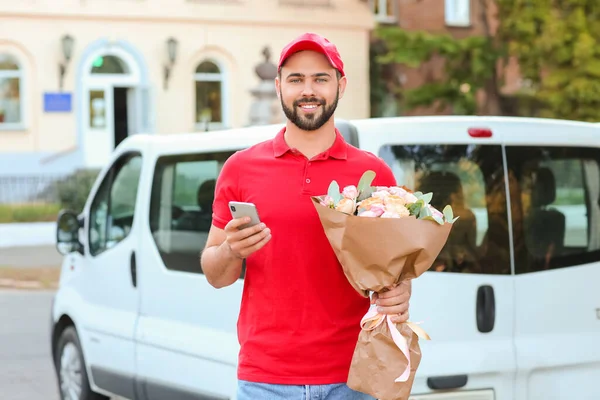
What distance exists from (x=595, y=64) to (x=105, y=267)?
22694 millimetres

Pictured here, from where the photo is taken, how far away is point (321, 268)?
3564 millimetres

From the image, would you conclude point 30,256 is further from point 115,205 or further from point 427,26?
point 427,26

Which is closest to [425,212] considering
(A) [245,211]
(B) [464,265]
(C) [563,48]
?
(A) [245,211]

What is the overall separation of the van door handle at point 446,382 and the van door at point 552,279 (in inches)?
11.6

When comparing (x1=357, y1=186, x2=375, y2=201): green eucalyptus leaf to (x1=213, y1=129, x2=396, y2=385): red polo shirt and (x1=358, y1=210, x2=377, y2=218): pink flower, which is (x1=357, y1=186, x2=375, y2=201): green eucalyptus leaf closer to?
(x1=358, y1=210, x2=377, y2=218): pink flower

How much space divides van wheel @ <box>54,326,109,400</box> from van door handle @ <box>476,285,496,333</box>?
9.67ft

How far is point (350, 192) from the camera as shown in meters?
3.38

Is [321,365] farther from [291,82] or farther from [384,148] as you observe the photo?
[384,148]

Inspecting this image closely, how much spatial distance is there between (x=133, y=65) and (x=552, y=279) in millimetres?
24506

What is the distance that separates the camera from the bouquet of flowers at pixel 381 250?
11.0 feet

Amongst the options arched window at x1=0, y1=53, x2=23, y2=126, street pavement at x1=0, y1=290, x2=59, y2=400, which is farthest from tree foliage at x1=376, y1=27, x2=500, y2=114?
street pavement at x1=0, y1=290, x2=59, y2=400

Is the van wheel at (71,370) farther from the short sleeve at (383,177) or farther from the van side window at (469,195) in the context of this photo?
the short sleeve at (383,177)

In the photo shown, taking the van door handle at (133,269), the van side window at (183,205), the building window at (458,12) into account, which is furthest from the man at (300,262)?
the building window at (458,12)

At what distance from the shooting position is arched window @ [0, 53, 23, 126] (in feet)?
89.7
